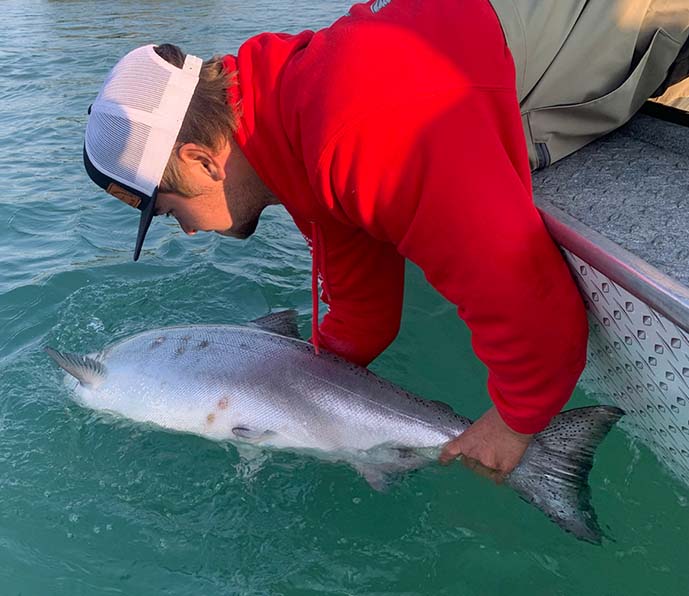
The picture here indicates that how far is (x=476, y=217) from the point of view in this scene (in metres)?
1.73

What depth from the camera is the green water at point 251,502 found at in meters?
2.64

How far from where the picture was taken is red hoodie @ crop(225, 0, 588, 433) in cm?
171

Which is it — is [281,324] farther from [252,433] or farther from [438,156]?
[438,156]

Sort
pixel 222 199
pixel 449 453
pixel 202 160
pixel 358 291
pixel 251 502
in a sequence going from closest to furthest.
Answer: pixel 202 160
pixel 222 199
pixel 449 453
pixel 358 291
pixel 251 502

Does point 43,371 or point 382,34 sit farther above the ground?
point 382,34

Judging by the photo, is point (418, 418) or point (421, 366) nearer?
point (418, 418)

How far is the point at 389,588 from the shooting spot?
8.54 feet

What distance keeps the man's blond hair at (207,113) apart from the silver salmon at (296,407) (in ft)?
3.76

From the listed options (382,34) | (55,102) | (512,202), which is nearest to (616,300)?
(512,202)

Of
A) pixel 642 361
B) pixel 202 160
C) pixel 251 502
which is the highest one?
pixel 202 160

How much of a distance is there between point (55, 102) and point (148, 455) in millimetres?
6826

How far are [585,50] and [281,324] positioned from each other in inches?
69.9

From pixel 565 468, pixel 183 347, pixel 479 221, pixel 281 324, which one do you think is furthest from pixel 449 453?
pixel 183 347

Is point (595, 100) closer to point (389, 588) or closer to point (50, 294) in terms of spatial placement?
point (389, 588)
